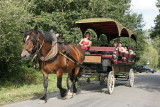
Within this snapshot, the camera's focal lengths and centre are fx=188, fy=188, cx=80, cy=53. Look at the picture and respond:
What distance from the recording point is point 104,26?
9.80m

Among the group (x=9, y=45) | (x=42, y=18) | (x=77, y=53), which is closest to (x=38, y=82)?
(x=9, y=45)

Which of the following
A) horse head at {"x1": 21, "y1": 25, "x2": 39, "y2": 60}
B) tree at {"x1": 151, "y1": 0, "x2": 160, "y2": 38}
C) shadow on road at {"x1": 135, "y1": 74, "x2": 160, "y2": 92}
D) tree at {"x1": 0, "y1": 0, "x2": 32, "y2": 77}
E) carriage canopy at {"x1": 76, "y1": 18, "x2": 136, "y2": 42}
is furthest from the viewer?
tree at {"x1": 151, "y1": 0, "x2": 160, "y2": 38}

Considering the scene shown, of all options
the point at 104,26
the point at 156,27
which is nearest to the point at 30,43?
the point at 104,26

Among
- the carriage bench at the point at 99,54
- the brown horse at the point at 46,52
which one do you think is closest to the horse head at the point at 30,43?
the brown horse at the point at 46,52

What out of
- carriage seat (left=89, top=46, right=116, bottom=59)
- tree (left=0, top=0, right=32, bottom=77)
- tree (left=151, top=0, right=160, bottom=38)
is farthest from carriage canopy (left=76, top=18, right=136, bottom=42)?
tree (left=151, top=0, right=160, bottom=38)

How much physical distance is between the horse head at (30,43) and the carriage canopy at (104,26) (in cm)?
339

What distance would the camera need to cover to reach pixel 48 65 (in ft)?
19.5

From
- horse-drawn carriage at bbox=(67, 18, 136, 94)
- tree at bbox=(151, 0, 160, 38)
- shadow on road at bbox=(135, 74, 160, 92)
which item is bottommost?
shadow on road at bbox=(135, 74, 160, 92)

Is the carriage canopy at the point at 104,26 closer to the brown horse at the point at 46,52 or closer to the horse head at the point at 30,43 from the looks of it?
the brown horse at the point at 46,52

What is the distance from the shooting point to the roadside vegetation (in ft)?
28.1

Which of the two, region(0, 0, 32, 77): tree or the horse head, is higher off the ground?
region(0, 0, 32, 77): tree

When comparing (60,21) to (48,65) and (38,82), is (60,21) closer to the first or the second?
(38,82)

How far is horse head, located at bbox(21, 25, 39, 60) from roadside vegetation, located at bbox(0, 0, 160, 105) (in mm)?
1853

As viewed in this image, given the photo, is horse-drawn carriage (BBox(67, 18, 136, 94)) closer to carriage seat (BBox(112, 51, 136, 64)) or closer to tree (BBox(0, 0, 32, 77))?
carriage seat (BBox(112, 51, 136, 64))
